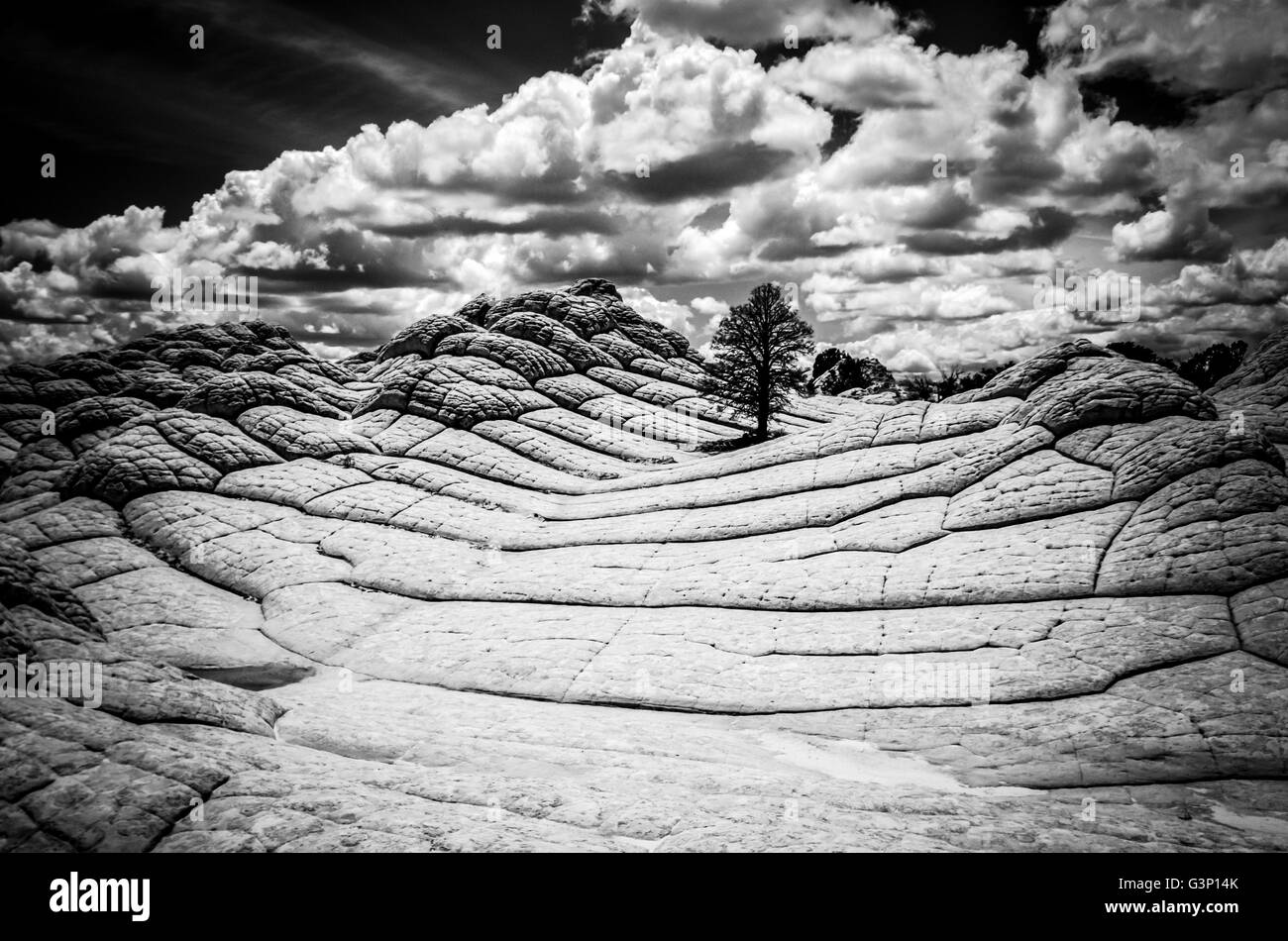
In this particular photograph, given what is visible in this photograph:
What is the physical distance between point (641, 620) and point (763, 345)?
2445 cm

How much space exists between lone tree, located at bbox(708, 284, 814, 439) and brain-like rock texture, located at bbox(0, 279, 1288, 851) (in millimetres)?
7274

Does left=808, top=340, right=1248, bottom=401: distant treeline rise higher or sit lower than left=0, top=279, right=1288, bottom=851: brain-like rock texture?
higher

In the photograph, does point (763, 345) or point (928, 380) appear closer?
point (763, 345)

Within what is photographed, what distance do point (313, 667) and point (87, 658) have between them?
8.77 meters

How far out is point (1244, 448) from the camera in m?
18.3

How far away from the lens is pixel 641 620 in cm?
2022

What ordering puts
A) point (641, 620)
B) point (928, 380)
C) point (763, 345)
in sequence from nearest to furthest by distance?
point (641, 620), point (763, 345), point (928, 380)

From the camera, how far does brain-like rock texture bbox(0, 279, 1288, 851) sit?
27.6 feet

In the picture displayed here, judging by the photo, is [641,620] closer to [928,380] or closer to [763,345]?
[763,345]

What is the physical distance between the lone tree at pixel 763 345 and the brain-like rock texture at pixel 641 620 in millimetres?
7274

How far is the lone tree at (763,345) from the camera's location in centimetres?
4006

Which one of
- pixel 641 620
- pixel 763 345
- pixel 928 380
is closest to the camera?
pixel 641 620

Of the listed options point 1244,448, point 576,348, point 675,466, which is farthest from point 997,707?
point 576,348

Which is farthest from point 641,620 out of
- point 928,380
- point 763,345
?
point 928,380
